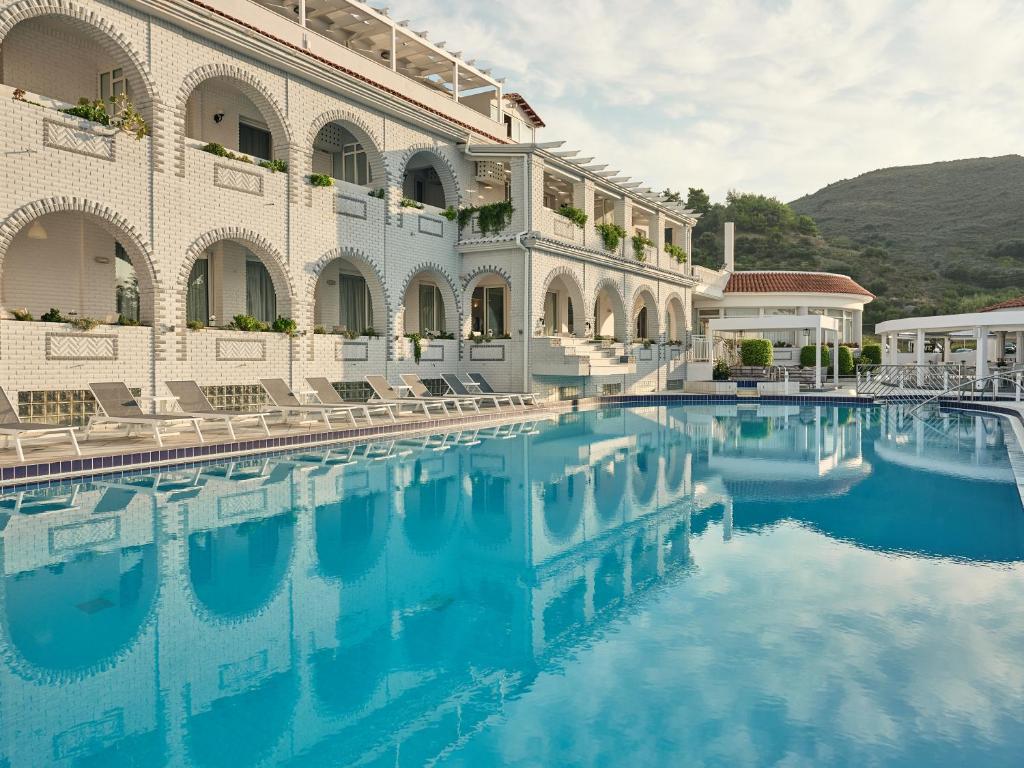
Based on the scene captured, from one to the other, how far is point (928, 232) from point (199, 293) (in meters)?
78.0

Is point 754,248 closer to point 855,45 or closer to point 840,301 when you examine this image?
point 840,301

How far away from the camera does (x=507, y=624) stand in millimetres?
4711

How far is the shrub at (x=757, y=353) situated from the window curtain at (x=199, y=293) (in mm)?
20129

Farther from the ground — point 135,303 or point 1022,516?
point 135,303

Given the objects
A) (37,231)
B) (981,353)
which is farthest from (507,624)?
(981,353)

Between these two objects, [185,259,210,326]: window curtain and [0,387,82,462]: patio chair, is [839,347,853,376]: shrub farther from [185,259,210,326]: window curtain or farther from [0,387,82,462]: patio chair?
[0,387,82,462]: patio chair

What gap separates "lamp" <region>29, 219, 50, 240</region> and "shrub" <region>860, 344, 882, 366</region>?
3060 centimetres

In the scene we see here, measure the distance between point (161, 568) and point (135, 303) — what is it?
9693 mm

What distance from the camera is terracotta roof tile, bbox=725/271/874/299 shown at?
113ft

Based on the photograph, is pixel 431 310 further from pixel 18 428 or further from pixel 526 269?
pixel 18 428

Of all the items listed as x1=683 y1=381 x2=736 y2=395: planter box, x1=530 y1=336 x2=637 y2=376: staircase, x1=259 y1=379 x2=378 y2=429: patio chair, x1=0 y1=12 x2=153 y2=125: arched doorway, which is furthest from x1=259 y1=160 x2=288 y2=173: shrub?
x1=683 y1=381 x2=736 y2=395: planter box

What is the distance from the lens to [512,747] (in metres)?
→ 3.24

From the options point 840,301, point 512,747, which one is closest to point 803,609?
point 512,747

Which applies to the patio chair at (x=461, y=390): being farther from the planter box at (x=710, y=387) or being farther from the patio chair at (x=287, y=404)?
the planter box at (x=710, y=387)
